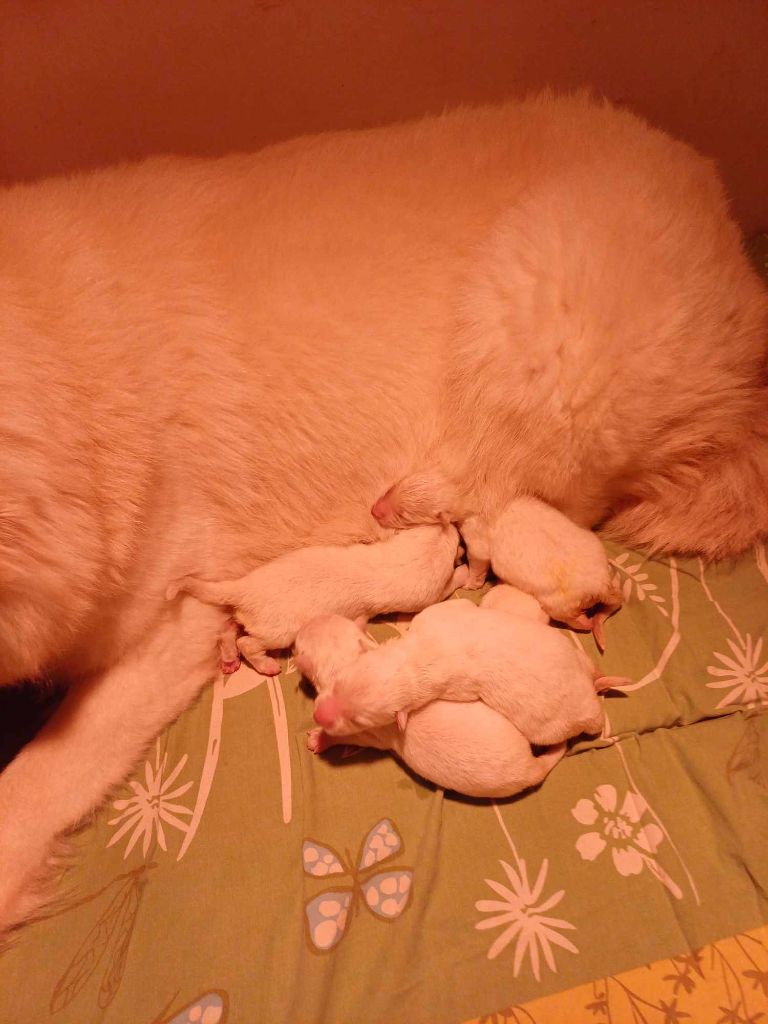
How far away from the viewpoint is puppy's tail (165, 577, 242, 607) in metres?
1.22

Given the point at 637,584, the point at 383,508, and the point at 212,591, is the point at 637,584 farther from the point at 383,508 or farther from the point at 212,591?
the point at 212,591

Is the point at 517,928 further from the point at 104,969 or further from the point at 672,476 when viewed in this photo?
the point at 672,476

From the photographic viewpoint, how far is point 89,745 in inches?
44.6

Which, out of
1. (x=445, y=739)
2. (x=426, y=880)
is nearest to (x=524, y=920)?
(x=426, y=880)

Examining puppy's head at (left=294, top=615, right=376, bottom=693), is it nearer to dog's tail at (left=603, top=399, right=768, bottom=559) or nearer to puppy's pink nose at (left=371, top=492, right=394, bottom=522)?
puppy's pink nose at (left=371, top=492, right=394, bottom=522)

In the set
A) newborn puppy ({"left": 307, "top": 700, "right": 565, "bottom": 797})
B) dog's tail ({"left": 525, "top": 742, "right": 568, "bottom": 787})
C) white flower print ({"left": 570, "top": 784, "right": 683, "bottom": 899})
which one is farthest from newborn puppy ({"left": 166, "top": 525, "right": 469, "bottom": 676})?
white flower print ({"left": 570, "top": 784, "right": 683, "bottom": 899})

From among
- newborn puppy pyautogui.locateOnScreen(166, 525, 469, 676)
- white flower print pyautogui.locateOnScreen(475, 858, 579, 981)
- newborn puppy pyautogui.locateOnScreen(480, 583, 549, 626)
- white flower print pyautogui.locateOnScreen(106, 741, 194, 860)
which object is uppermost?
newborn puppy pyautogui.locateOnScreen(166, 525, 469, 676)

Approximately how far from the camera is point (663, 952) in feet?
3.07

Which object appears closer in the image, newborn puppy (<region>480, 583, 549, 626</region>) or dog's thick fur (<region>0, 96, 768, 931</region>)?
dog's thick fur (<region>0, 96, 768, 931</region>)

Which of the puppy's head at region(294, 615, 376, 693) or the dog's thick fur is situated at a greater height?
the dog's thick fur

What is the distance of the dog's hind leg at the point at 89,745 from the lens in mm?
1062

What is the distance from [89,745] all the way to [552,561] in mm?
847

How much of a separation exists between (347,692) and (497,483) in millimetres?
500

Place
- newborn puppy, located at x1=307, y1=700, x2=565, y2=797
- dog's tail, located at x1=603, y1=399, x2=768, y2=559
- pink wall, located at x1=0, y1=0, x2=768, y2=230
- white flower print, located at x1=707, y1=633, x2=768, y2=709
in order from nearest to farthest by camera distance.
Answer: newborn puppy, located at x1=307, y1=700, x2=565, y2=797 < white flower print, located at x1=707, y1=633, x2=768, y2=709 < dog's tail, located at x1=603, y1=399, x2=768, y2=559 < pink wall, located at x1=0, y1=0, x2=768, y2=230
